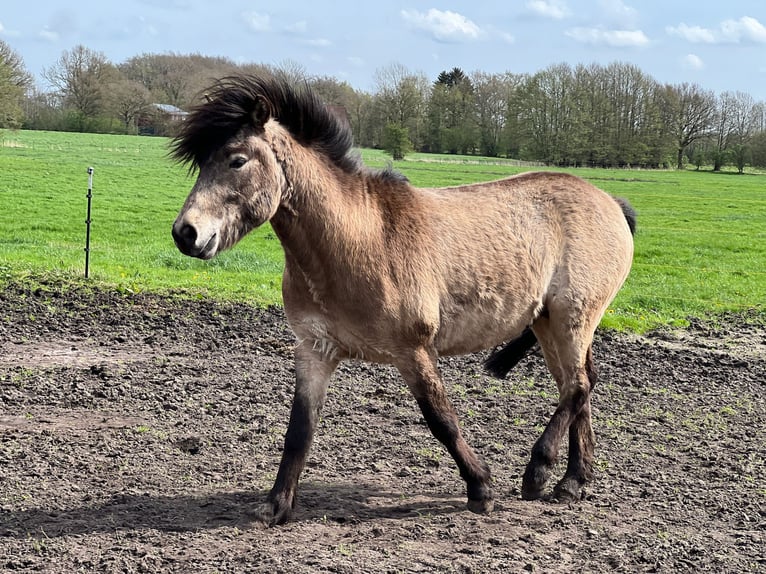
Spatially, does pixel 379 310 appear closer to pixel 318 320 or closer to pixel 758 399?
pixel 318 320

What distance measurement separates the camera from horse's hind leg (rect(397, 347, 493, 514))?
436cm

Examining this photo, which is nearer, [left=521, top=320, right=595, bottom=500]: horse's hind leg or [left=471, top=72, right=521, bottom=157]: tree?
[left=521, top=320, right=595, bottom=500]: horse's hind leg

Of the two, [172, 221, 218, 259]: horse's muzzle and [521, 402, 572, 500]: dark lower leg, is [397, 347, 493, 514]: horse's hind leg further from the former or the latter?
[172, 221, 218, 259]: horse's muzzle

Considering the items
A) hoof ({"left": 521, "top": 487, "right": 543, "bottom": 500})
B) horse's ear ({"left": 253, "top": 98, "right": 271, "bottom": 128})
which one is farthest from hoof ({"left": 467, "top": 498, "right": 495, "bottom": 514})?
horse's ear ({"left": 253, "top": 98, "right": 271, "bottom": 128})

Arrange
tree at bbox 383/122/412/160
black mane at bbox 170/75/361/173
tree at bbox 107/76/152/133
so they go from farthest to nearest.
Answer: tree at bbox 107/76/152/133, tree at bbox 383/122/412/160, black mane at bbox 170/75/361/173

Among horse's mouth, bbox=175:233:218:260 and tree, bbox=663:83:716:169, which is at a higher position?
tree, bbox=663:83:716:169

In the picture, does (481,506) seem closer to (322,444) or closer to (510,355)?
(322,444)

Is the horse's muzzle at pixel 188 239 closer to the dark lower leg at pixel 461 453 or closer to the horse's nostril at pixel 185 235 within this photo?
the horse's nostril at pixel 185 235

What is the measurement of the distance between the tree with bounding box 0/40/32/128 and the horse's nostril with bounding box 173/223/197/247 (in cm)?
4056

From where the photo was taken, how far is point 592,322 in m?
5.22

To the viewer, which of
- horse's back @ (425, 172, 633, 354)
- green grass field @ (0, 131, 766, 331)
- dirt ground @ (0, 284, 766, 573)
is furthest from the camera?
green grass field @ (0, 131, 766, 331)

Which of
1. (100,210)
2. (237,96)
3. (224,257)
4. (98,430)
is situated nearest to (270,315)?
(98,430)

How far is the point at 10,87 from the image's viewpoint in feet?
131

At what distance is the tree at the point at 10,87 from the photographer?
39688mm
